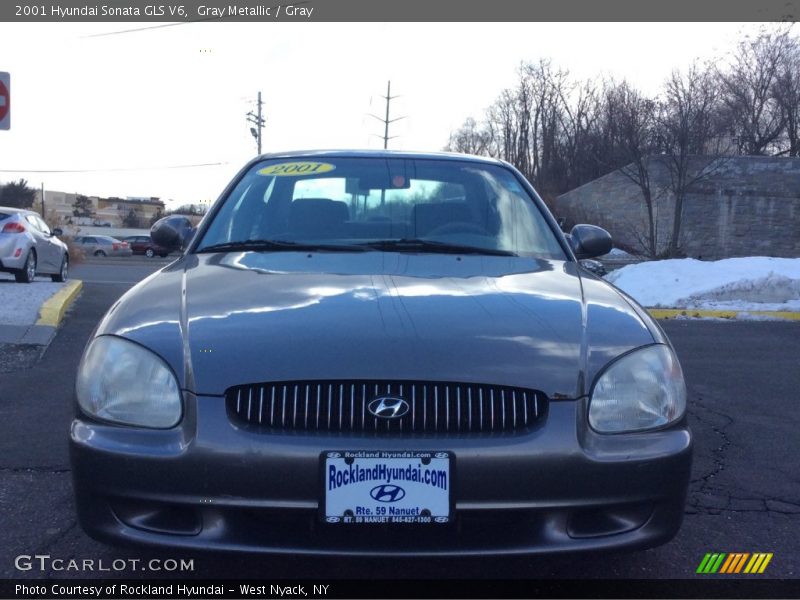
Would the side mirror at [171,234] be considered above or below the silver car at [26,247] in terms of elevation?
above

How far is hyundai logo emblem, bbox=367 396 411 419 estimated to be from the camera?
7.48 ft

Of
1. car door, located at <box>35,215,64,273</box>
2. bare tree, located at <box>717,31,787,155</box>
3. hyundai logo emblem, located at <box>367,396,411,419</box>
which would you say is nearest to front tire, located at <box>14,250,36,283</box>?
car door, located at <box>35,215,64,273</box>

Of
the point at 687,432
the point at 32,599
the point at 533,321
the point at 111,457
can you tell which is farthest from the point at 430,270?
the point at 32,599

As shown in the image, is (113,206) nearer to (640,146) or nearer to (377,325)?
(640,146)

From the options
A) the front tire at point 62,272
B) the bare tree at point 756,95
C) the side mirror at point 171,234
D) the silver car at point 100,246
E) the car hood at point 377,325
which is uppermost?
the bare tree at point 756,95

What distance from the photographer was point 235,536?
2.29 metres

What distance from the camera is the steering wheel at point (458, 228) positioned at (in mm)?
3685

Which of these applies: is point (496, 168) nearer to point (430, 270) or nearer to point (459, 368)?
point (430, 270)

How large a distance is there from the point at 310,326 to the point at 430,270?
0.78 m

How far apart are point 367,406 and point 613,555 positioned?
0.82 meters

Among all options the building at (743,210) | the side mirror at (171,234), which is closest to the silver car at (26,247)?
the side mirror at (171,234)

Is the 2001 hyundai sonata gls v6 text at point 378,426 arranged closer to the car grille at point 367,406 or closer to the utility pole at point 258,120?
the car grille at point 367,406

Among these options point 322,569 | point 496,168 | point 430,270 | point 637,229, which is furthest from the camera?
point 637,229

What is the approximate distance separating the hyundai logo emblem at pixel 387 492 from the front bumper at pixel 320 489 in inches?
3.5
